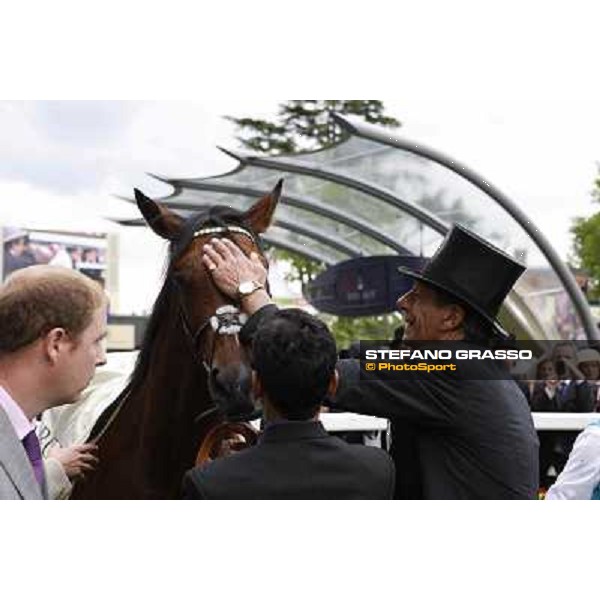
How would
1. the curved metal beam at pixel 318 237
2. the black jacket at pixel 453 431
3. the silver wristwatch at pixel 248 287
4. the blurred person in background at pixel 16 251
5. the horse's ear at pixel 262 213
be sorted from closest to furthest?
the black jacket at pixel 453 431 → the silver wristwatch at pixel 248 287 → the blurred person in background at pixel 16 251 → the horse's ear at pixel 262 213 → the curved metal beam at pixel 318 237

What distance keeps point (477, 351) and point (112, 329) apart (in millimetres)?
1545

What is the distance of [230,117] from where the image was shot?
331 cm

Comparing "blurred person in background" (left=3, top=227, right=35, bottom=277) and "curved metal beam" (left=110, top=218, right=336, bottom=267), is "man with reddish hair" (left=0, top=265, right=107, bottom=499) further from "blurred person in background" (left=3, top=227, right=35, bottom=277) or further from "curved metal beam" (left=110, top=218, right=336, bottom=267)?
"curved metal beam" (left=110, top=218, right=336, bottom=267)

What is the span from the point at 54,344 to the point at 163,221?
3.99 ft

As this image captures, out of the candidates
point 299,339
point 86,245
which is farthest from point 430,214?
point 299,339

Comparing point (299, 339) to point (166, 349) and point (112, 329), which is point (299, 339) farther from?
point (112, 329)

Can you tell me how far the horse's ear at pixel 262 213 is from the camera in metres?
3.28

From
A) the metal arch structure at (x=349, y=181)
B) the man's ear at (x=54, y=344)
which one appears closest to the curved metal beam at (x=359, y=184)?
the metal arch structure at (x=349, y=181)

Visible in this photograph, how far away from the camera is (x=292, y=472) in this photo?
207 centimetres

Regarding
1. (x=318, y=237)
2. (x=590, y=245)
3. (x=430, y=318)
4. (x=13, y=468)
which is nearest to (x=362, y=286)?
(x=318, y=237)

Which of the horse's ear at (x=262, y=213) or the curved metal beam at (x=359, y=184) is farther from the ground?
the curved metal beam at (x=359, y=184)

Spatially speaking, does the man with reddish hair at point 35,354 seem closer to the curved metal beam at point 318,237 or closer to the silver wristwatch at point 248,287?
the silver wristwatch at point 248,287

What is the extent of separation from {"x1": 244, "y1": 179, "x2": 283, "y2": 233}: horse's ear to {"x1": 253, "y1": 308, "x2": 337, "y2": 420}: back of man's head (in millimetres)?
1191

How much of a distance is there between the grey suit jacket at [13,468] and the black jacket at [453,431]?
0.87 meters
